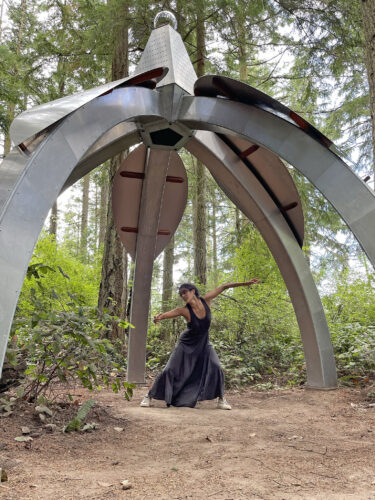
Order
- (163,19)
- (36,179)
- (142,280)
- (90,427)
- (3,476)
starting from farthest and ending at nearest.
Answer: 1. (142,280)
2. (163,19)
3. (90,427)
4. (36,179)
5. (3,476)

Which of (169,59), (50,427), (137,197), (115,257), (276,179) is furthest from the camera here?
(115,257)

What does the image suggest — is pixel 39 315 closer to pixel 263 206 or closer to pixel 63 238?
pixel 263 206

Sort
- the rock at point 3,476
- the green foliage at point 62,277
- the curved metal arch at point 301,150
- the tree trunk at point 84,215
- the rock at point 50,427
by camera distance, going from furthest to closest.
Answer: the tree trunk at point 84,215
the green foliage at point 62,277
the curved metal arch at point 301,150
the rock at point 50,427
the rock at point 3,476

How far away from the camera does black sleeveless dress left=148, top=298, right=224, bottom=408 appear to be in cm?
612

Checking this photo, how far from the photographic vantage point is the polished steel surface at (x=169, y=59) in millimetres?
4703

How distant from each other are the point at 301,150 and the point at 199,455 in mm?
3016

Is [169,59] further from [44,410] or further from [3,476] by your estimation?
[3,476]

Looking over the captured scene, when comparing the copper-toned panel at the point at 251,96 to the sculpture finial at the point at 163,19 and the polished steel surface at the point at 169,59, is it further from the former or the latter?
the sculpture finial at the point at 163,19

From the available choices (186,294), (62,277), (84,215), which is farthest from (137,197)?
(84,215)

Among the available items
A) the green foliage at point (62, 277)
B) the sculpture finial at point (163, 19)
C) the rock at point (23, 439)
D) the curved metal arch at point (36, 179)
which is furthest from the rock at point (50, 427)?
the green foliage at point (62, 277)

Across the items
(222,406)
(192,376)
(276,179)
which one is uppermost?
(276,179)

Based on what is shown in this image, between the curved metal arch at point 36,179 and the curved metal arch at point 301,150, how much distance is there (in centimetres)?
80

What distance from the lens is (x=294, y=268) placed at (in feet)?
22.0

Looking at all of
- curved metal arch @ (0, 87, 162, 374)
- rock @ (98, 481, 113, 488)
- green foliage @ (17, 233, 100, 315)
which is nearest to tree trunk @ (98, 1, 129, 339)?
green foliage @ (17, 233, 100, 315)
